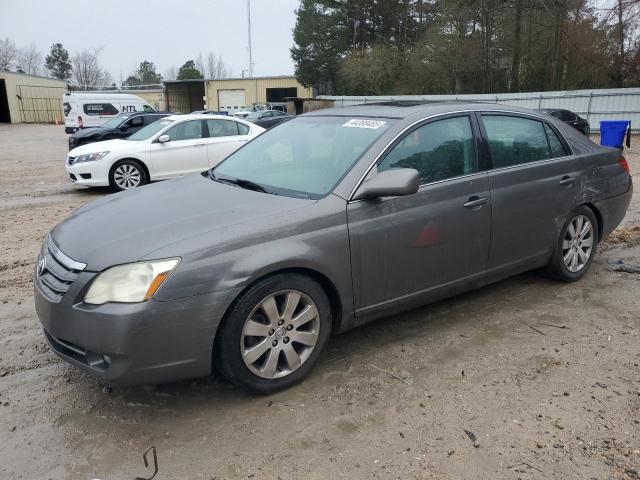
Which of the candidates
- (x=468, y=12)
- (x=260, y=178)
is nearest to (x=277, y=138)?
(x=260, y=178)

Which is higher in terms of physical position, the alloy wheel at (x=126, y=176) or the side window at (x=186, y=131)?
the side window at (x=186, y=131)

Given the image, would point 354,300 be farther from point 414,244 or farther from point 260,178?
point 260,178

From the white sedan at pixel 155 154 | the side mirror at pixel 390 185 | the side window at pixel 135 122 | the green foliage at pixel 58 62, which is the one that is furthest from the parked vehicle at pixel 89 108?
the green foliage at pixel 58 62

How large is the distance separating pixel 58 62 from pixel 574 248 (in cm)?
10274

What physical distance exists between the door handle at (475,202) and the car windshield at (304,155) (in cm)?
80

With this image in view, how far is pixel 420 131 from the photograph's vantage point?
12.5ft

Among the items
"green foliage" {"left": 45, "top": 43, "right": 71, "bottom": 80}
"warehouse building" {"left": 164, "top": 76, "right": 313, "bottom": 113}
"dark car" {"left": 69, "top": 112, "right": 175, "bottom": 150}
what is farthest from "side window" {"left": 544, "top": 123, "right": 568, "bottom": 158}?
"green foliage" {"left": 45, "top": 43, "right": 71, "bottom": 80}

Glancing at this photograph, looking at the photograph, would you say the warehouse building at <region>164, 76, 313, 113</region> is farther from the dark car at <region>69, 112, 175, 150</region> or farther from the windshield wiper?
the windshield wiper

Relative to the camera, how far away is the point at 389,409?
3025 millimetres

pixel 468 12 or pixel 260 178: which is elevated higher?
pixel 468 12

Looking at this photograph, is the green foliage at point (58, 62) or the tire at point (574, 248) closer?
the tire at point (574, 248)

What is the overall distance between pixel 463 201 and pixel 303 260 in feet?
4.60

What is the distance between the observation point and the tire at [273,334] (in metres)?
2.94

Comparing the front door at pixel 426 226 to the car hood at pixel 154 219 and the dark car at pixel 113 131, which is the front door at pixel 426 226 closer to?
the car hood at pixel 154 219
